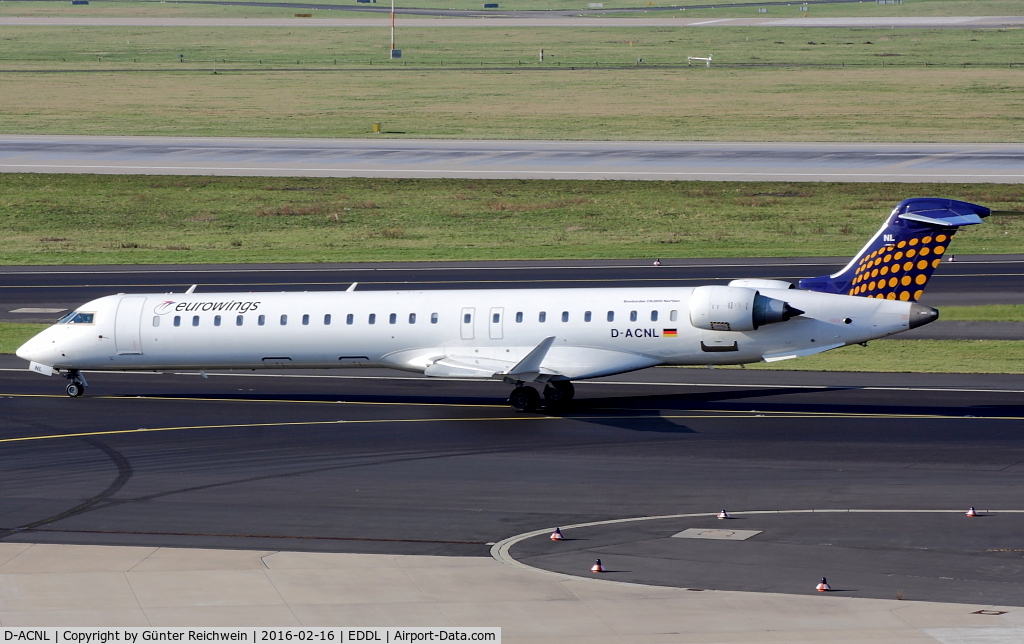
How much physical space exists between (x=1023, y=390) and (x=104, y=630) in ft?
88.8

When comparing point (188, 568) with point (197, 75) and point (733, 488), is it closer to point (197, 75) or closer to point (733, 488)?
point (733, 488)

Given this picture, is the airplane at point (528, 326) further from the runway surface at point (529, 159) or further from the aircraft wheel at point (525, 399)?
the runway surface at point (529, 159)

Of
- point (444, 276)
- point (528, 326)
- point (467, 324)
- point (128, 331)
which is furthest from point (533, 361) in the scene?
point (444, 276)

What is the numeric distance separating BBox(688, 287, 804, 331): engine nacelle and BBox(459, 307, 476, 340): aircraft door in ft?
20.0

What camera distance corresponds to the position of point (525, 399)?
1400 inches

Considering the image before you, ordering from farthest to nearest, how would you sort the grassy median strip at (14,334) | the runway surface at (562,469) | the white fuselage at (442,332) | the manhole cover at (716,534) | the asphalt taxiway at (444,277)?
the asphalt taxiway at (444,277), the grassy median strip at (14,334), the white fuselage at (442,332), the manhole cover at (716,534), the runway surface at (562,469)

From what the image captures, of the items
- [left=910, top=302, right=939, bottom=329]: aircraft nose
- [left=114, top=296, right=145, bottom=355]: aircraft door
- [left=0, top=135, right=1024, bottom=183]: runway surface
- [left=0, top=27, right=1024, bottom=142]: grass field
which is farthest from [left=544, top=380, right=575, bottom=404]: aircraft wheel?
[left=0, top=27, right=1024, bottom=142]: grass field

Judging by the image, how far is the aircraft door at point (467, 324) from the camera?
118 ft

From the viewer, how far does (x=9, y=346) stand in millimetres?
46438

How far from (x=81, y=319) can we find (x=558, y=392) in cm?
1386

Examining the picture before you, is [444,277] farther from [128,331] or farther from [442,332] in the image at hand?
[442,332]

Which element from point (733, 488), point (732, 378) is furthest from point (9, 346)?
point (733, 488)

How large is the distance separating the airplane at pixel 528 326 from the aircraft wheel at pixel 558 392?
0.12ft

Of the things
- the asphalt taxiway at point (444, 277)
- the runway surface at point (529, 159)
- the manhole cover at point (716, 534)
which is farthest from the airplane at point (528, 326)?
the runway surface at point (529, 159)
